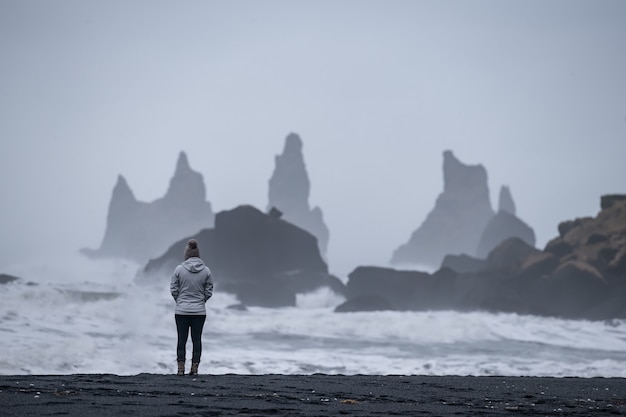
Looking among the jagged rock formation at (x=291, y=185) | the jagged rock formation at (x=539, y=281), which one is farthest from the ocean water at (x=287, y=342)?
the jagged rock formation at (x=291, y=185)

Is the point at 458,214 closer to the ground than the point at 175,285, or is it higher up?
higher up

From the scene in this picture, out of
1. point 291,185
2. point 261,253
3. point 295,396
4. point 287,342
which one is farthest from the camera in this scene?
point 291,185

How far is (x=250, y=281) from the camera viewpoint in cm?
6762

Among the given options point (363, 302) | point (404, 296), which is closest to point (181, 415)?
point (363, 302)

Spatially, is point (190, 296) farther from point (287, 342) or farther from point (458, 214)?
point (458, 214)

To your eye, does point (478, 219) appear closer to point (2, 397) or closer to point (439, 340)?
point (439, 340)

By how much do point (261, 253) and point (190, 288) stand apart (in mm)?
56596

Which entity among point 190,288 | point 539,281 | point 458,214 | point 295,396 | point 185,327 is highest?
point 458,214

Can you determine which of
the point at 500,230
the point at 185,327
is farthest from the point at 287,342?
the point at 500,230

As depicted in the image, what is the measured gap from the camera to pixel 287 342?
1377 inches

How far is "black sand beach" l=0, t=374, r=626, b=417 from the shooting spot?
8.54 metres

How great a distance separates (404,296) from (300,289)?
25.5 ft

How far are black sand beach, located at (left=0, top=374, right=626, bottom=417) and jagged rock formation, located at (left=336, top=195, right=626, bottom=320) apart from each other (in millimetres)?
44068

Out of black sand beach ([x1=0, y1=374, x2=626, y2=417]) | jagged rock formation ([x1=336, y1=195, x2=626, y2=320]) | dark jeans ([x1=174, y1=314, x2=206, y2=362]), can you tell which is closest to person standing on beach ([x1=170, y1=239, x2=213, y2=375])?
dark jeans ([x1=174, y1=314, x2=206, y2=362])
